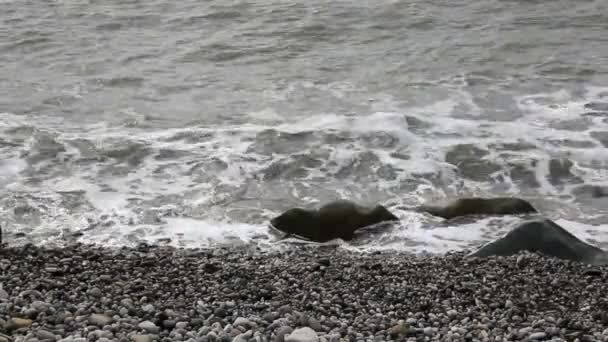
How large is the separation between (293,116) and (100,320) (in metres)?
6.79

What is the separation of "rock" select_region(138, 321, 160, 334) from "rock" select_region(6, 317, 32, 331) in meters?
0.60

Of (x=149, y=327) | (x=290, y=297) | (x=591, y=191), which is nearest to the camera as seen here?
(x=149, y=327)

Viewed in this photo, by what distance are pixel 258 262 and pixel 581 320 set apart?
2650mm

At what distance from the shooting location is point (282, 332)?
4719mm

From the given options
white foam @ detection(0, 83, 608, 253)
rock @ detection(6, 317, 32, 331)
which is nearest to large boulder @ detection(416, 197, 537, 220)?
white foam @ detection(0, 83, 608, 253)

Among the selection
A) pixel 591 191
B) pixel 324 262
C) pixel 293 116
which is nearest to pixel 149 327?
pixel 324 262

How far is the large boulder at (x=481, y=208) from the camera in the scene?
Result: 8.38m

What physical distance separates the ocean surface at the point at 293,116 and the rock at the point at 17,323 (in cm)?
299

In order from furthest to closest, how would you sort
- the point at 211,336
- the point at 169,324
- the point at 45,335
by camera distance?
the point at 169,324, the point at 211,336, the point at 45,335

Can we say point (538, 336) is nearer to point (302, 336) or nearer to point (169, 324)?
point (302, 336)

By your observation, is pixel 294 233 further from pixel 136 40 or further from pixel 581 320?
pixel 136 40

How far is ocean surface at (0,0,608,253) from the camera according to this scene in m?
8.49

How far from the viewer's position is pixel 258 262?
6.90 meters

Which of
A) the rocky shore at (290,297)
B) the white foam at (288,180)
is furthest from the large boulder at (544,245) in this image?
the white foam at (288,180)
